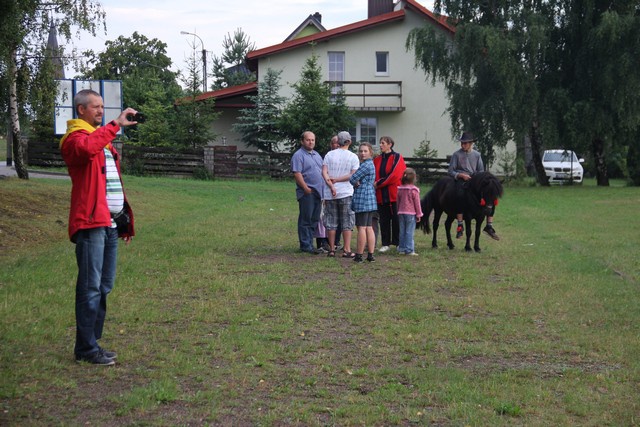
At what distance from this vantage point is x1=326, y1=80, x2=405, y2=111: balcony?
1710 inches

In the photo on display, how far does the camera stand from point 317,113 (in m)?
36.7

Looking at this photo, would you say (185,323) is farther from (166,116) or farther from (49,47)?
(166,116)

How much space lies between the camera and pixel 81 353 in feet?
22.4

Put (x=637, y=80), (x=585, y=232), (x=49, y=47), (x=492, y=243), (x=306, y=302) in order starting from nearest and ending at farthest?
1. (x=306, y=302)
2. (x=492, y=243)
3. (x=585, y=232)
4. (x=49, y=47)
5. (x=637, y=80)

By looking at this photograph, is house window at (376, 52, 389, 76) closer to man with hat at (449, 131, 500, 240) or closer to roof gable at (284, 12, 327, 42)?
roof gable at (284, 12, 327, 42)

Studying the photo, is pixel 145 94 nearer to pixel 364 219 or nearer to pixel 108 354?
pixel 364 219

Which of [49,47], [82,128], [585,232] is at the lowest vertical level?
[585,232]

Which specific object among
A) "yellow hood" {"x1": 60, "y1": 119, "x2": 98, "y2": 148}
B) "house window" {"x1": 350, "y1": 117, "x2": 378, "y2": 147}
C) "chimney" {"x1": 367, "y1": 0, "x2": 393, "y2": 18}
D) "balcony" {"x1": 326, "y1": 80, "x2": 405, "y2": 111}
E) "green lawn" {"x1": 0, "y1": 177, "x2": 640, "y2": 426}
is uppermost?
"chimney" {"x1": 367, "y1": 0, "x2": 393, "y2": 18}

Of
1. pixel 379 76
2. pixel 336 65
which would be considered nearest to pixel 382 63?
pixel 379 76

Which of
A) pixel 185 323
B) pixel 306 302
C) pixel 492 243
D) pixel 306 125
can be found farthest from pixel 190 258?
pixel 306 125

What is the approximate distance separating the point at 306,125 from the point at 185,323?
1123 inches

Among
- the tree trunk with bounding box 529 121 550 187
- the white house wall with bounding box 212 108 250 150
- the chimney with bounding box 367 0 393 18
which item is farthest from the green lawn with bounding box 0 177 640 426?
the chimney with bounding box 367 0 393 18

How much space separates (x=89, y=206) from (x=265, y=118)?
33375mm

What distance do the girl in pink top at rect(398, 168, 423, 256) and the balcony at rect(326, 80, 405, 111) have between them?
95.0ft
